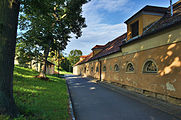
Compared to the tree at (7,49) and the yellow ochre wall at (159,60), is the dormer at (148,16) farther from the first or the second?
the tree at (7,49)

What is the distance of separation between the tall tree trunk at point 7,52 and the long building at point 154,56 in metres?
6.86

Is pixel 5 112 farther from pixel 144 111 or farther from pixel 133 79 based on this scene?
pixel 133 79

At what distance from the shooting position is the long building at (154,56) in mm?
5621

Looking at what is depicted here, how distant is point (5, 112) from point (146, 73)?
7550 mm

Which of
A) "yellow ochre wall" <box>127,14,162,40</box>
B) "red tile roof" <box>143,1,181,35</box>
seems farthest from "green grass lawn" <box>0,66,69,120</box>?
"yellow ochre wall" <box>127,14,162,40</box>

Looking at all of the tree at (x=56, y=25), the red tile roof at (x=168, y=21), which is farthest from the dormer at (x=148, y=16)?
the tree at (x=56, y=25)

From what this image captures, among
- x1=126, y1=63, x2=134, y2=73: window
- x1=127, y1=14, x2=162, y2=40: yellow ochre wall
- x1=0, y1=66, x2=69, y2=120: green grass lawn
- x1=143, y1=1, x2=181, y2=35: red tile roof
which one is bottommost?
x1=0, y1=66, x2=69, y2=120: green grass lawn

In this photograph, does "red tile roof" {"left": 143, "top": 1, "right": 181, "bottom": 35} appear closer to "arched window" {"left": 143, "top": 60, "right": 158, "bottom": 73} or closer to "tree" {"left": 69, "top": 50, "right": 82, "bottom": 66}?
"arched window" {"left": 143, "top": 60, "right": 158, "bottom": 73}

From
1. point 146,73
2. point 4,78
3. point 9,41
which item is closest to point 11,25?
point 9,41

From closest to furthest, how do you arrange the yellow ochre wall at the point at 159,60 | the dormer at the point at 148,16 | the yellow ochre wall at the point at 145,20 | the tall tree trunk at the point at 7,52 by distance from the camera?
1. the tall tree trunk at the point at 7,52
2. the yellow ochre wall at the point at 159,60
3. the dormer at the point at 148,16
4. the yellow ochre wall at the point at 145,20

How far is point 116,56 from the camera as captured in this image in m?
11.8

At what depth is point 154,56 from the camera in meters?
6.85

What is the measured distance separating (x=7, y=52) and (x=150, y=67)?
25.2ft

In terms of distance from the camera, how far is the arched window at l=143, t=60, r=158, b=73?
22.7 feet
